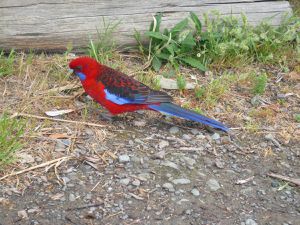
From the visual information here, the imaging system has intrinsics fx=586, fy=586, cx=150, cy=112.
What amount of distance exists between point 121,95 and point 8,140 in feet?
Answer: 3.14

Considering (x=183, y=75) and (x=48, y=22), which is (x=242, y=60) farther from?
(x=48, y=22)

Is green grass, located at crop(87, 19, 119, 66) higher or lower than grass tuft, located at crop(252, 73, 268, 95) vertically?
higher

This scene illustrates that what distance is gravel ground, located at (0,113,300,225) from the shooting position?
147 inches

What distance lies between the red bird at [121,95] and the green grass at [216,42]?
2.77 ft

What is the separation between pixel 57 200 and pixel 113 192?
1.23 feet

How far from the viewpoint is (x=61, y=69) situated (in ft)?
17.2

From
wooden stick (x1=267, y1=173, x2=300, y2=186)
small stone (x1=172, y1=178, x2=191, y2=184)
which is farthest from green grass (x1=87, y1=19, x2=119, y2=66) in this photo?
wooden stick (x1=267, y1=173, x2=300, y2=186)

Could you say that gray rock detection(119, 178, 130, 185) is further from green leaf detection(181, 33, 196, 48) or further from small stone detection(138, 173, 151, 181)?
green leaf detection(181, 33, 196, 48)

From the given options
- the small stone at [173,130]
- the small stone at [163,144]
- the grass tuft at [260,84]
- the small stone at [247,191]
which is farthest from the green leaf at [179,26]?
the small stone at [247,191]

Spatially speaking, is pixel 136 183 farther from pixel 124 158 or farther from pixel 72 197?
pixel 72 197

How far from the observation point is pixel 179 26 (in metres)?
5.50

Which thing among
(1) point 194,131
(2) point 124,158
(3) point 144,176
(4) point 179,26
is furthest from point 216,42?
(3) point 144,176

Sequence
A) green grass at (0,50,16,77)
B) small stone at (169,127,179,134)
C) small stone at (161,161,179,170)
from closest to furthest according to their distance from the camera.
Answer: small stone at (161,161,179,170), small stone at (169,127,179,134), green grass at (0,50,16,77)

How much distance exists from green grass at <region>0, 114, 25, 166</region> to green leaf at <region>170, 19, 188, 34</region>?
1893mm
